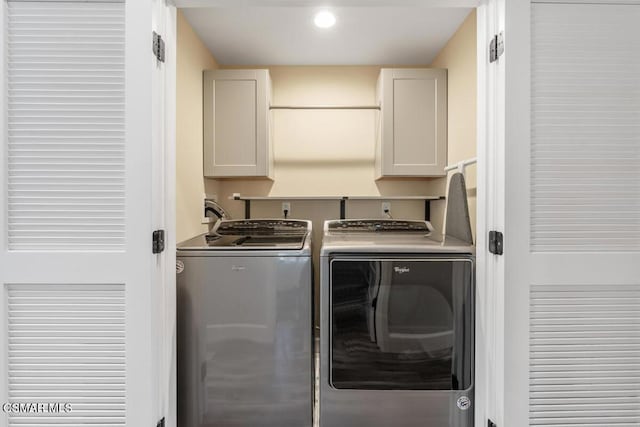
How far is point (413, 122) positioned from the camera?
2.65 meters

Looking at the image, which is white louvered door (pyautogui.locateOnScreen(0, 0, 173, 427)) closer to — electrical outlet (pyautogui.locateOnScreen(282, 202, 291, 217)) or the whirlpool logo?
the whirlpool logo

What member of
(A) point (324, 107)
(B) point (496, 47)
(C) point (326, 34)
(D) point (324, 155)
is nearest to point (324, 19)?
(C) point (326, 34)

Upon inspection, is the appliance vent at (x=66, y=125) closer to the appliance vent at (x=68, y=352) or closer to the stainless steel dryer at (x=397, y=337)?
the appliance vent at (x=68, y=352)

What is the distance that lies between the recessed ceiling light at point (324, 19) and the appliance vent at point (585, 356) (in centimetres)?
183

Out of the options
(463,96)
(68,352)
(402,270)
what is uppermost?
(463,96)

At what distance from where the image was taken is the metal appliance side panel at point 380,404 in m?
1.57

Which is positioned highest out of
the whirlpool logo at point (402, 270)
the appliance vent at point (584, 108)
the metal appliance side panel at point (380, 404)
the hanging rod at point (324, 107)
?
the hanging rod at point (324, 107)

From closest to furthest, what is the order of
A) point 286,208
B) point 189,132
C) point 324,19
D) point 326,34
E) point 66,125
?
point 66,125 < point 324,19 < point 189,132 < point 326,34 < point 286,208

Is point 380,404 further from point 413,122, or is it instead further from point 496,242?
point 413,122

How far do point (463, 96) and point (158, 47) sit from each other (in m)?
1.83

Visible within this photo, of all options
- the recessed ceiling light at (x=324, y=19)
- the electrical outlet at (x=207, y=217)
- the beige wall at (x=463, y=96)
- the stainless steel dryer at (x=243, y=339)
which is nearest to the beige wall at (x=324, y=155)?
the electrical outlet at (x=207, y=217)

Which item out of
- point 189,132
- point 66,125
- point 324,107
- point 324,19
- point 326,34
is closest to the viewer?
point 66,125

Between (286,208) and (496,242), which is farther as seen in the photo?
(286,208)

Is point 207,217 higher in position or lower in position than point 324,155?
lower
